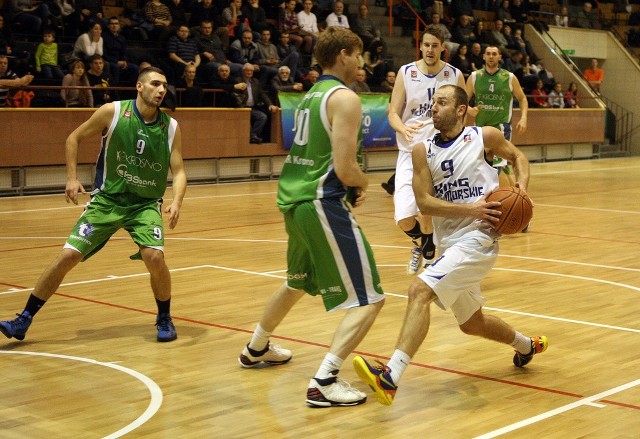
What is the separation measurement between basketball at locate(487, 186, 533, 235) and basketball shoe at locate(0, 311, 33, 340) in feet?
9.60

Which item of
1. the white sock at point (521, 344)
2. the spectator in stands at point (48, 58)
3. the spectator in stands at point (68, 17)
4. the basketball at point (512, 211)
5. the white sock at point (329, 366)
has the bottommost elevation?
the white sock at point (521, 344)

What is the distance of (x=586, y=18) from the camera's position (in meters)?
29.2

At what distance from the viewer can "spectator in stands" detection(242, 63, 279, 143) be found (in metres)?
17.5

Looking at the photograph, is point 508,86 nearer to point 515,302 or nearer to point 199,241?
point 199,241

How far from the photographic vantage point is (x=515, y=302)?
749 cm

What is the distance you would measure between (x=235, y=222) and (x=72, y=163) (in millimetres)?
5816

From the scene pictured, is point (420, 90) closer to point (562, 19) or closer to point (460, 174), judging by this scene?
point (460, 174)

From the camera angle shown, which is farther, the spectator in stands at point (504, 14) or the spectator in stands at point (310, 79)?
the spectator in stands at point (504, 14)

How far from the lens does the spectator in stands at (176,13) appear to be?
17703 mm

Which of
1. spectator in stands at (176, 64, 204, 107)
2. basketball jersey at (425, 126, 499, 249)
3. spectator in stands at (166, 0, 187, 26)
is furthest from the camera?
spectator in stands at (166, 0, 187, 26)

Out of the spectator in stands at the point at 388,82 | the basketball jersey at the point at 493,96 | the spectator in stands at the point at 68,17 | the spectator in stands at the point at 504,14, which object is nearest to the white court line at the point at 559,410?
the basketball jersey at the point at 493,96

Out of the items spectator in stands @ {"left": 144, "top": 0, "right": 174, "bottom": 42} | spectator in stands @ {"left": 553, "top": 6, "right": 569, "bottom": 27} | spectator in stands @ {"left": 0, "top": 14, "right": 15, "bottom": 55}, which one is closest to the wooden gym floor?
spectator in stands @ {"left": 0, "top": 14, "right": 15, "bottom": 55}

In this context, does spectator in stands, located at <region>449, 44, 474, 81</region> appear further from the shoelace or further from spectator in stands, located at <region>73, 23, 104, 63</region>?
the shoelace

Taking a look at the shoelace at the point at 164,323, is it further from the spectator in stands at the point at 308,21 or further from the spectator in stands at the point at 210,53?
the spectator in stands at the point at 308,21
